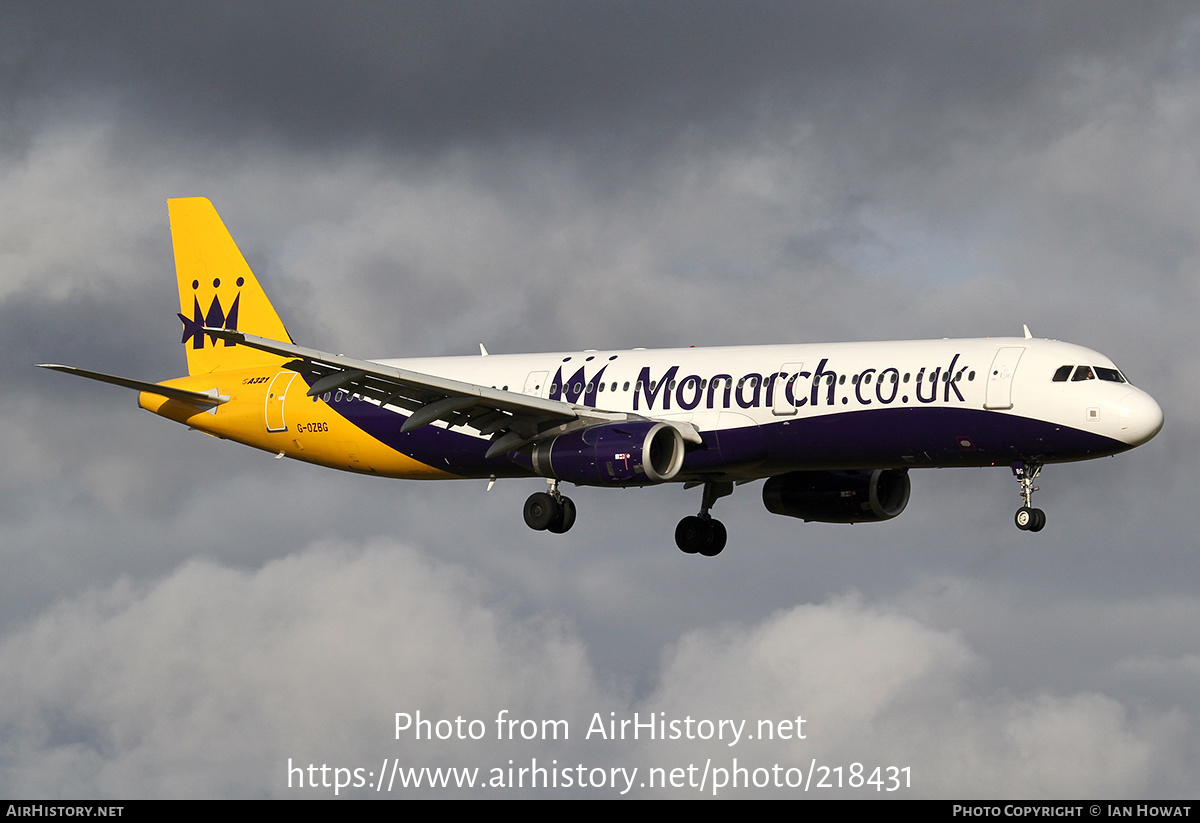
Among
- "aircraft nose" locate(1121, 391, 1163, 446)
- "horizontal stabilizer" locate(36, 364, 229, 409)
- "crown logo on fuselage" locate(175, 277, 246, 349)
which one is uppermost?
"crown logo on fuselage" locate(175, 277, 246, 349)

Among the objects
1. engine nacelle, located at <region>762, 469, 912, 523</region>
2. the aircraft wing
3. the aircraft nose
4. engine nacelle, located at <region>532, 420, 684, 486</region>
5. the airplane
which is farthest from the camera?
engine nacelle, located at <region>762, 469, 912, 523</region>

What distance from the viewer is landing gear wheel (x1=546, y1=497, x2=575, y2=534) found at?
152 ft

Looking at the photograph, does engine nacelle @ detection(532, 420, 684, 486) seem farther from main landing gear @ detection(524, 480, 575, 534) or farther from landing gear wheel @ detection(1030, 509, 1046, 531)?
landing gear wheel @ detection(1030, 509, 1046, 531)

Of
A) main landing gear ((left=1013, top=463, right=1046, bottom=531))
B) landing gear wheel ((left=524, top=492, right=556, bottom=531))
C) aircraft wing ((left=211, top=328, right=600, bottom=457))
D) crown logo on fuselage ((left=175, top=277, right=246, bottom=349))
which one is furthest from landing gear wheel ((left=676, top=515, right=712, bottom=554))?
crown logo on fuselage ((left=175, top=277, right=246, bottom=349))

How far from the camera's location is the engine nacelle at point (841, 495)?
48156 mm

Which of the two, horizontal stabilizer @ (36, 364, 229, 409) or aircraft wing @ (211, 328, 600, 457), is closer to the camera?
aircraft wing @ (211, 328, 600, 457)

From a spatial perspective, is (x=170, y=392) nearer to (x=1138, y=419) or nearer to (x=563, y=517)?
(x=563, y=517)

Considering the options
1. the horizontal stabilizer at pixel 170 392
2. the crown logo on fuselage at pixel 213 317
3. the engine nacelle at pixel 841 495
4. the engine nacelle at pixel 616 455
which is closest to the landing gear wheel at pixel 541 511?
the engine nacelle at pixel 616 455

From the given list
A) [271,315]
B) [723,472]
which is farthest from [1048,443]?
[271,315]

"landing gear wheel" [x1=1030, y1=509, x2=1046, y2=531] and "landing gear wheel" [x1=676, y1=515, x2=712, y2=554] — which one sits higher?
"landing gear wheel" [x1=676, y1=515, x2=712, y2=554]

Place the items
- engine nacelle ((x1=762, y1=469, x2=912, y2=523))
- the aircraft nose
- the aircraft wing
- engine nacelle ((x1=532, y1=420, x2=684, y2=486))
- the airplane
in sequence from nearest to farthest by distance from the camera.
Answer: the aircraft nose < the airplane < the aircraft wing < engine nacelle ((x1=532, y1=420, x2=684, y2=486)) < engine nacelle ((x1=762, y1=469, x2=912, y2=523))

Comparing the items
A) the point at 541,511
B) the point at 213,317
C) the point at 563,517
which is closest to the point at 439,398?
the point at 541,511

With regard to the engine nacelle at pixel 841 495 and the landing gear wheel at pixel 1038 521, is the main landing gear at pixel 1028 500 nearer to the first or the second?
the landing gear wheel at pixel 1038 521

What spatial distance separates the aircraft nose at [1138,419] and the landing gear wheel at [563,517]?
15838 mm
